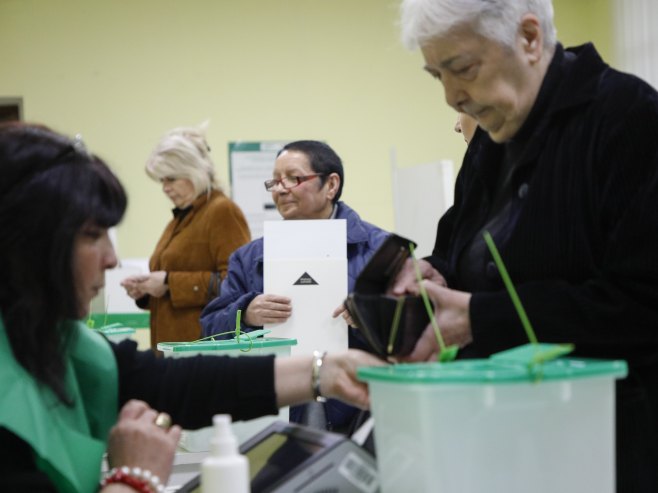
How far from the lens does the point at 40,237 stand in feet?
3.70

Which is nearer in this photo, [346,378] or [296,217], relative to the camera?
[346,378]

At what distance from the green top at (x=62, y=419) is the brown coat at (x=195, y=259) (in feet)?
6.77

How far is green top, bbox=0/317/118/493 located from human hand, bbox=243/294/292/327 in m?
1.16

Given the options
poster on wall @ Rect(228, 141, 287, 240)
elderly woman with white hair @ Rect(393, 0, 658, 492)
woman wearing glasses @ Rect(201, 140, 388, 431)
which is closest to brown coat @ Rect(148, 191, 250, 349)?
woman wearing glasses @ Rect(201, 140, 388, 431)

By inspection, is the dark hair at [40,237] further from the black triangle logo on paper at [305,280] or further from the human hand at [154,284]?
the human hand at [154,284]

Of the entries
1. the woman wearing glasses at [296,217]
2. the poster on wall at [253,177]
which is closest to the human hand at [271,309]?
the woman wearing glasses at [296,217]

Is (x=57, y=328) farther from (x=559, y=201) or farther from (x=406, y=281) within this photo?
(x=559, y=201)

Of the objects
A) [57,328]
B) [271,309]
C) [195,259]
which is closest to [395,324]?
[57,328]

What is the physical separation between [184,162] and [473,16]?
2425mm

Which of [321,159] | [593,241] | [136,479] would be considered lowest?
[136,479]

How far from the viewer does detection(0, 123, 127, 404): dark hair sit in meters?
1.12

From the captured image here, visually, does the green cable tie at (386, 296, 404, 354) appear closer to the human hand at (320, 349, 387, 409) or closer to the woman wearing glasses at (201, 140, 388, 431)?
the human hand at (320, 349, 387, 409)

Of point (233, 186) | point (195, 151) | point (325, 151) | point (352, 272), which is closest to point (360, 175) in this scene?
point (233, 186)

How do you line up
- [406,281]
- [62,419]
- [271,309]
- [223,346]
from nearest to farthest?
1. [62,419]
2. [406,281]
3. [223,346]
4. [271,309]
